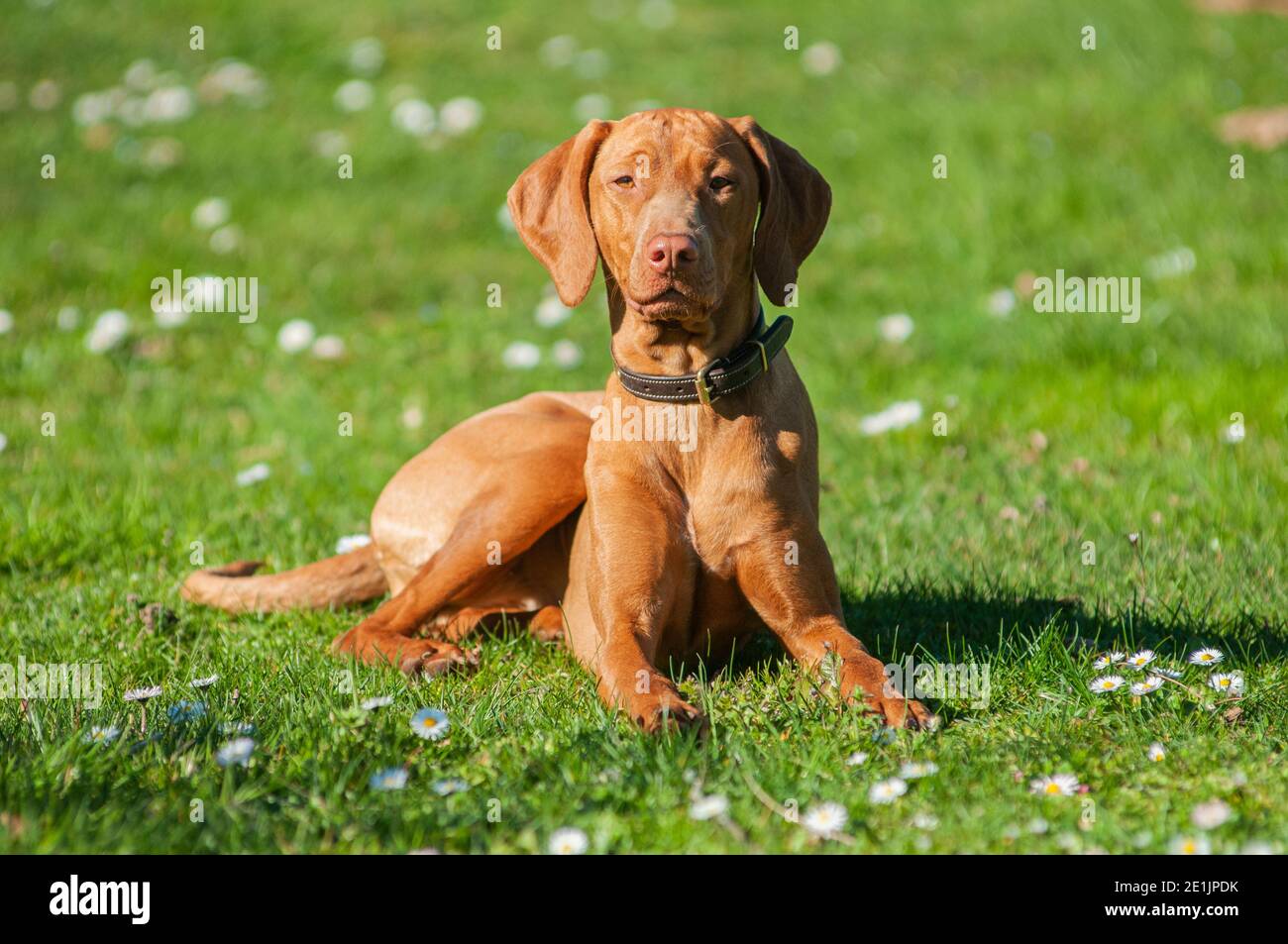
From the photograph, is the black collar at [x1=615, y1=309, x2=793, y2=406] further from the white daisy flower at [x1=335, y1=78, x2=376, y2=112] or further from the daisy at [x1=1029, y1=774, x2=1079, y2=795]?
the white daisy flower at [x1=335, y1=78, x2=376, y2=112]

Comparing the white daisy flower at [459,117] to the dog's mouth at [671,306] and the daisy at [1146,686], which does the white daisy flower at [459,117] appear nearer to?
the dog's mouth at [671,306]

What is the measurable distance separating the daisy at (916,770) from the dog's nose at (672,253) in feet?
4.14

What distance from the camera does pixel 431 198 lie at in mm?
9352

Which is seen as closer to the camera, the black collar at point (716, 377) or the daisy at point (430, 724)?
the daisy at point (430, 724)

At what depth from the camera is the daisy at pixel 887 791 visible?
290 cm

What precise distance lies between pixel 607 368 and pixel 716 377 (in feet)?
11.6

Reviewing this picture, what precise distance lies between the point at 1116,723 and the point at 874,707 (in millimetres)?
560

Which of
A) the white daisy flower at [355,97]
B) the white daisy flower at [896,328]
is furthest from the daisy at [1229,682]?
the white daisy flower at [355,97]

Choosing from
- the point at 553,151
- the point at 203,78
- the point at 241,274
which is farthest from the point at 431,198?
the point at 553,151

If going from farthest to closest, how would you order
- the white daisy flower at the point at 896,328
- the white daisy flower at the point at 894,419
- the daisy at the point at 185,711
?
the white daisy flower at the point at 896,328 → the white daisy flower at the point at 894,419 → the daisy at the point at 185,711

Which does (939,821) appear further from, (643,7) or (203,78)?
(643,7)

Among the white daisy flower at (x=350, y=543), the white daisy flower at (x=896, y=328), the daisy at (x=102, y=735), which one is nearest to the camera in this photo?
the daisy at (x=102, y=735)

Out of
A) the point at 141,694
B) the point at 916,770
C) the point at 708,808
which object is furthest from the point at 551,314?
the point at 708,808

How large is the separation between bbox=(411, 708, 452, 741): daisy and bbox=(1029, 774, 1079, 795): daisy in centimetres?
129
